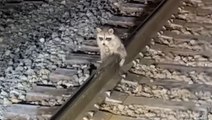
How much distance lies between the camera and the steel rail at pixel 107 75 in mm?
3492

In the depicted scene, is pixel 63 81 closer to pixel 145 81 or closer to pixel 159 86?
pixel 145 81

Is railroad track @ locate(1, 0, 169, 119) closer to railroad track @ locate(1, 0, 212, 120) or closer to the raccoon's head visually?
railroad track @ locate(1, 0, 212, 120)

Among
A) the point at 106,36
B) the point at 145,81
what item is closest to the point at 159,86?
the point at 145,81

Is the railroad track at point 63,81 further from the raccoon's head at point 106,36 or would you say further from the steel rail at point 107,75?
the raccoon's head at point 106,36

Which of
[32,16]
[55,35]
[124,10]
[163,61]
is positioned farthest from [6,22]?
[163,61]

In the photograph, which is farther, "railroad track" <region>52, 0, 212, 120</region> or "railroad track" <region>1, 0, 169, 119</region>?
"railroad track" <region>1, 0, 169, 119</region>

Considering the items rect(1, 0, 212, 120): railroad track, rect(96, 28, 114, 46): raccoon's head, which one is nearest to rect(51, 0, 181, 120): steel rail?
rect(1, 0, 212, 120): railroad track

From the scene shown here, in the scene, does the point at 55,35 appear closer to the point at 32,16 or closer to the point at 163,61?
the point at 32,16

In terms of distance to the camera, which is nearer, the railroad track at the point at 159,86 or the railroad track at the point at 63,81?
the railroad track at the point at 159,86

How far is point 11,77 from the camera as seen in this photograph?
4.58 meters

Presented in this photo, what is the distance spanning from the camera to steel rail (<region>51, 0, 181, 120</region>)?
3.49 m

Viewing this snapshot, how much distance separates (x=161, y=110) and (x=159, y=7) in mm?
1798

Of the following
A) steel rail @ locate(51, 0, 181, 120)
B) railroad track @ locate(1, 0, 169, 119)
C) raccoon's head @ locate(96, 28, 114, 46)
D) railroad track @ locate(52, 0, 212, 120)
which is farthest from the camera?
raccoon's head @ locate(96, 28, 114, 46)

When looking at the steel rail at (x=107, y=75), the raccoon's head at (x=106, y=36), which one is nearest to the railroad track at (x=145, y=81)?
the steel rail at (x=107, y=75)
